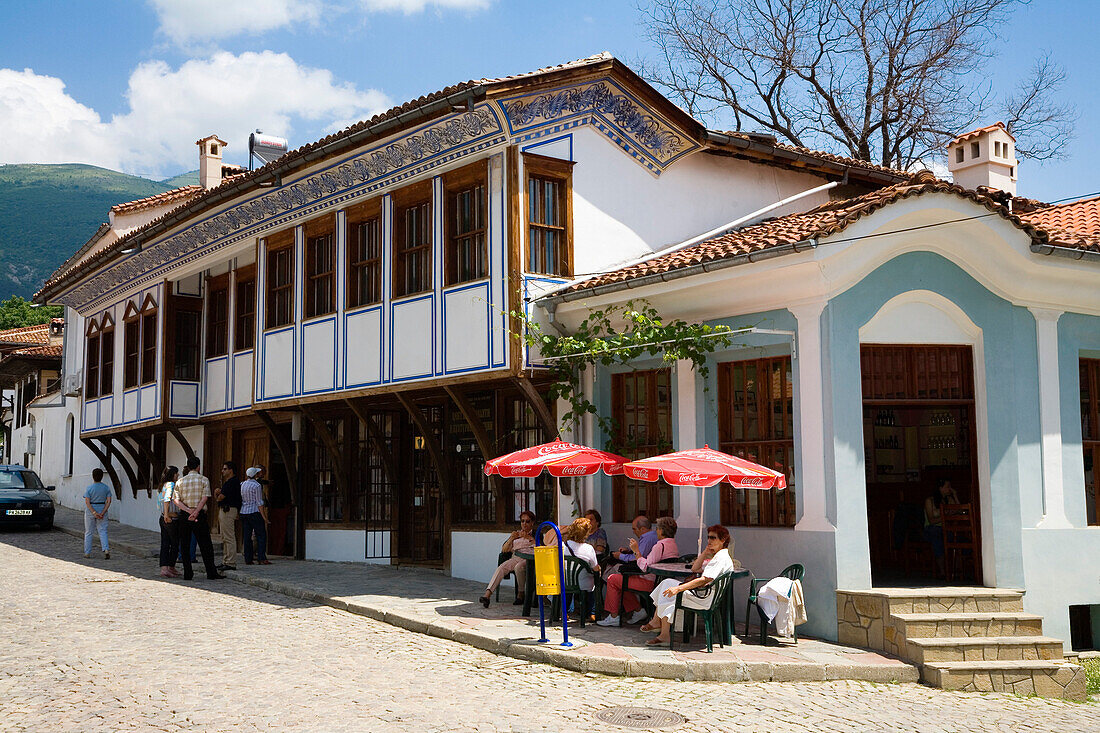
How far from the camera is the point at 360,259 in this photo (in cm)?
1478

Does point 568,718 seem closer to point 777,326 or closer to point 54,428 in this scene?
point 777,326

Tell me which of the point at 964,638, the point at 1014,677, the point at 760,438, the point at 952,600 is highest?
the point at 760,438

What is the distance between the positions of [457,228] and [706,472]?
17.6ft

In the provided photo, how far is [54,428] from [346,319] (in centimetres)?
1950

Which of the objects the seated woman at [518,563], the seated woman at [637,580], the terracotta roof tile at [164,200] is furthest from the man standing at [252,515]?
the terracotta roof tile at [164,200]

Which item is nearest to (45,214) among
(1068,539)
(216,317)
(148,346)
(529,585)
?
(148,346)

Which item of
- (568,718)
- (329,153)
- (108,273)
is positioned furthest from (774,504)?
(108,273)

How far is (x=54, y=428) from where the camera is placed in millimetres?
30312

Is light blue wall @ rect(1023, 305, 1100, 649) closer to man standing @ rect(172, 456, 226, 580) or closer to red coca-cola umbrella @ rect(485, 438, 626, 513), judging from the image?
red coca-cola umbrella @ rect(485, 438, 626, 513)

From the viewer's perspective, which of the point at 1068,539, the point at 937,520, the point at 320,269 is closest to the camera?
the point at 1068,539

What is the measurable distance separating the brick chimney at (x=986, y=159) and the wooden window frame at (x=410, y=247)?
23.8 feet

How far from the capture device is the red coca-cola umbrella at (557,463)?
10383 mm

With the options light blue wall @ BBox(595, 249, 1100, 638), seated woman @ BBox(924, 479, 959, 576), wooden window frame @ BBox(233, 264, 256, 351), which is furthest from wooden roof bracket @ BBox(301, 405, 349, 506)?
seated woman @ BBox(924, 479, 959, 576)

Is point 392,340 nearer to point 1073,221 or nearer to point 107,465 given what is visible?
point 1073,221
